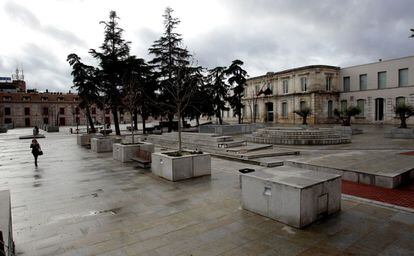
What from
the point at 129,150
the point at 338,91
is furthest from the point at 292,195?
the point at 338,91

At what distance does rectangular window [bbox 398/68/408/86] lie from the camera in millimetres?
35281

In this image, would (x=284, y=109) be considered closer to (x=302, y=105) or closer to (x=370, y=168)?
(x=302, y=105)

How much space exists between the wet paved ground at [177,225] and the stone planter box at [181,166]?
484mm

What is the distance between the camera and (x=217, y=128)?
88.5ft

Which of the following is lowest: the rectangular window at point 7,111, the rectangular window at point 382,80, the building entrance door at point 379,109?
the building entrance door at point 379,109

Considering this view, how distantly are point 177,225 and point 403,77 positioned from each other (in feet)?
139

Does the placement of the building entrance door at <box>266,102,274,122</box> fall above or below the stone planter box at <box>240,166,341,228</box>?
above

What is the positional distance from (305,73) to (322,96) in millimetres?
4707

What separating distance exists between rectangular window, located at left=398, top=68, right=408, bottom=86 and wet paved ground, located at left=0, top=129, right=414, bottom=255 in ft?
127

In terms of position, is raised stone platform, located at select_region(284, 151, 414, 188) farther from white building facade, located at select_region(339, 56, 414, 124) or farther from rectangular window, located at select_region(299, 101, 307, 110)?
rectangular window, located at select_region(299, 101, 307, 110)

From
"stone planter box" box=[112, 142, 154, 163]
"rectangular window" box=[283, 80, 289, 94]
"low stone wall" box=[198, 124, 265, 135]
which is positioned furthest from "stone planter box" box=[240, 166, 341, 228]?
"rectangular window" box=[283, 80, 289, 94]

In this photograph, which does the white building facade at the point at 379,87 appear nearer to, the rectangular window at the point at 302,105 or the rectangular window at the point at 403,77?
the rectangular window at the point at 403,77

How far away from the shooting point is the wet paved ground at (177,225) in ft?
13.6

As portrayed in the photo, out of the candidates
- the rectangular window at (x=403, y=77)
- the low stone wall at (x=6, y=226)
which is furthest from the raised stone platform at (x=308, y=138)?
the rectangular window at (x=403, y=77)
